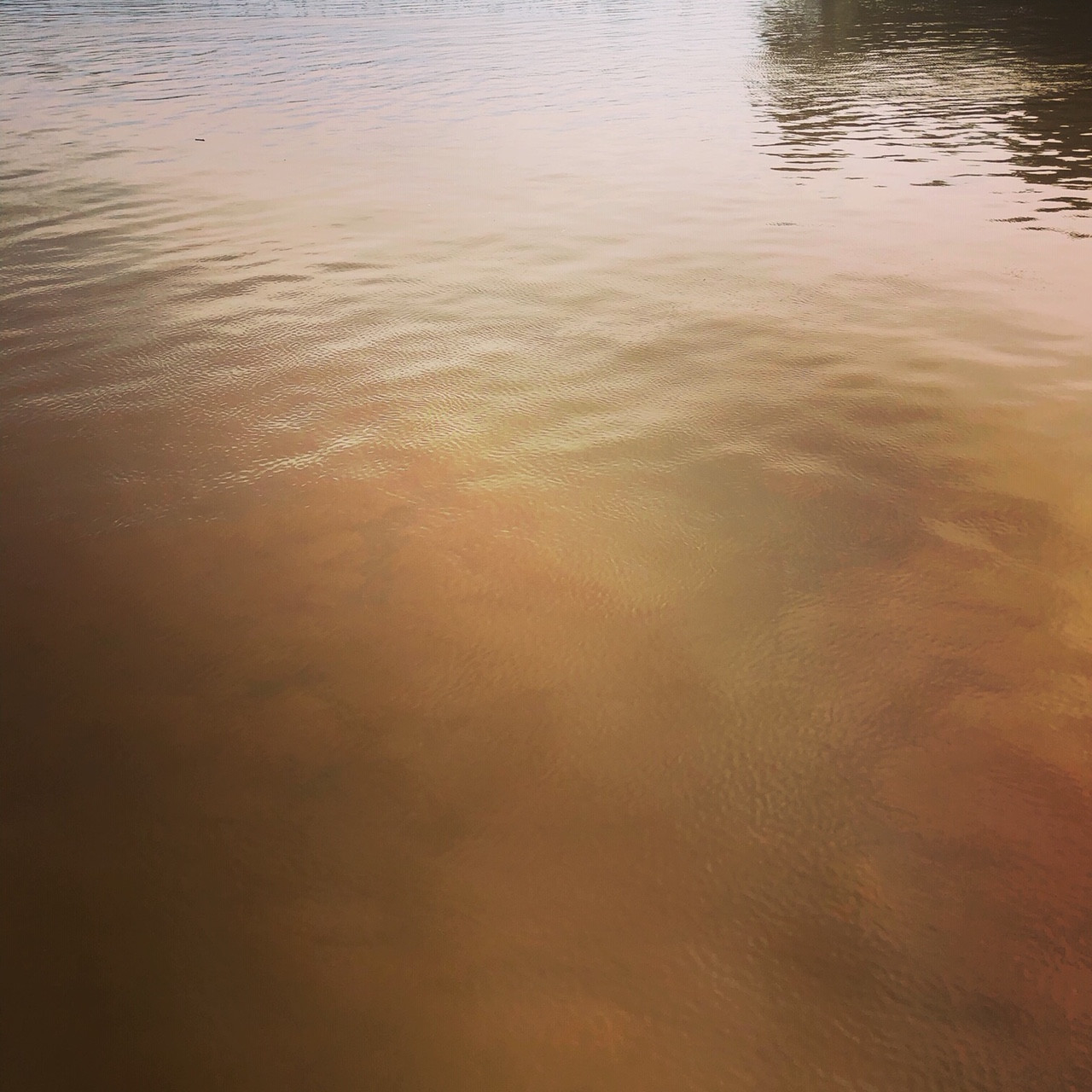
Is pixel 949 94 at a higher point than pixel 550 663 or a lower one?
higher

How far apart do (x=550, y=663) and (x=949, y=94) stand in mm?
13538

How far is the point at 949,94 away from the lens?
12.7 metres

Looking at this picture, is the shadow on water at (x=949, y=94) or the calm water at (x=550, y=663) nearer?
the calm water at (x=550, y=663)

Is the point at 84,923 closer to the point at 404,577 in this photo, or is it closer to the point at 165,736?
the point at 165,736

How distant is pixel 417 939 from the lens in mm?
1898

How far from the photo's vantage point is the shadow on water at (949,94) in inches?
352

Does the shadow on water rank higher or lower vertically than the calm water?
higher

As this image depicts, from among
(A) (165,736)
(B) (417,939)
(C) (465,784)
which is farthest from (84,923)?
(C) (465,784)

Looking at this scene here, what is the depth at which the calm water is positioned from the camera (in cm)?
177

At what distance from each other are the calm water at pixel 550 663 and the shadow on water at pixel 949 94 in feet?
8.97

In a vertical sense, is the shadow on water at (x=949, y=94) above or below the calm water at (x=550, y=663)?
above

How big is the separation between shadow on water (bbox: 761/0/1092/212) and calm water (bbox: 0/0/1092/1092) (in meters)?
2.73

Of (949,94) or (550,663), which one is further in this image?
(949,94)

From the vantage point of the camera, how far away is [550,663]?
263cm
